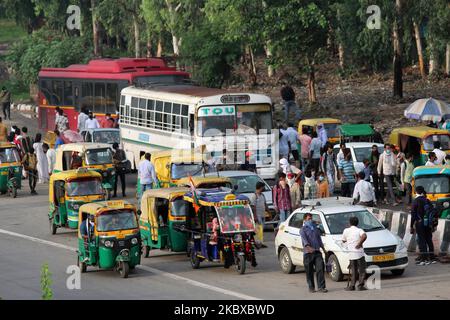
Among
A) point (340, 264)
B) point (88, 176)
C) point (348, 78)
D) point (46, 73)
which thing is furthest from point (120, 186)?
point (348, 78)

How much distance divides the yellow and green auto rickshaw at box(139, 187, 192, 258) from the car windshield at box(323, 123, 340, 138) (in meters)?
Answer: 13.9

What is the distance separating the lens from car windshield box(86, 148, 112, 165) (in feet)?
119

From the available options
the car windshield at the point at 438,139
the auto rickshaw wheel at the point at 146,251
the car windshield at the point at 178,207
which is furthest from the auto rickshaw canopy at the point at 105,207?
the car windshield at the point at 438,139

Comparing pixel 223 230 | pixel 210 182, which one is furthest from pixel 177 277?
pixel 210 182

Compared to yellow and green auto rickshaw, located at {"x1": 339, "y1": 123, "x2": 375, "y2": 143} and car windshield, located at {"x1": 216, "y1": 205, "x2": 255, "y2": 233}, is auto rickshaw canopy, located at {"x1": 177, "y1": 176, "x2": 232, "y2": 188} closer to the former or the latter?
car windshield, located at {"x1": 216, "y1": 205, "x2": 255, "y2": 233}

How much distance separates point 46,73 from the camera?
52.3 meters

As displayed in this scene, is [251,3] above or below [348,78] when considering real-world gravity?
above

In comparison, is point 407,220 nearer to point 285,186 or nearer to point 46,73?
point 285,186

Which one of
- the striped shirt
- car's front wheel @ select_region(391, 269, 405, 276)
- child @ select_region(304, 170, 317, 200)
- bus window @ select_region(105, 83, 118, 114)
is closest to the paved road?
car's front wheel @ select_region(391, 269, 405, 276)

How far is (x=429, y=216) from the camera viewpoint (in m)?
25.2

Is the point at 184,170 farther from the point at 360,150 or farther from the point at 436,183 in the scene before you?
the point at 436,183

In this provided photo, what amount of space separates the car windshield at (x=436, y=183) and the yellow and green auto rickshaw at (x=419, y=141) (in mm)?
4853

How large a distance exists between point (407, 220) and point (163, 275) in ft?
19.2

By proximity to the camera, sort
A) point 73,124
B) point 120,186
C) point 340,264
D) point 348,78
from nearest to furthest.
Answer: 1. point 340,264
2. point 120,186
3. point 73,124
4. point 348,78
